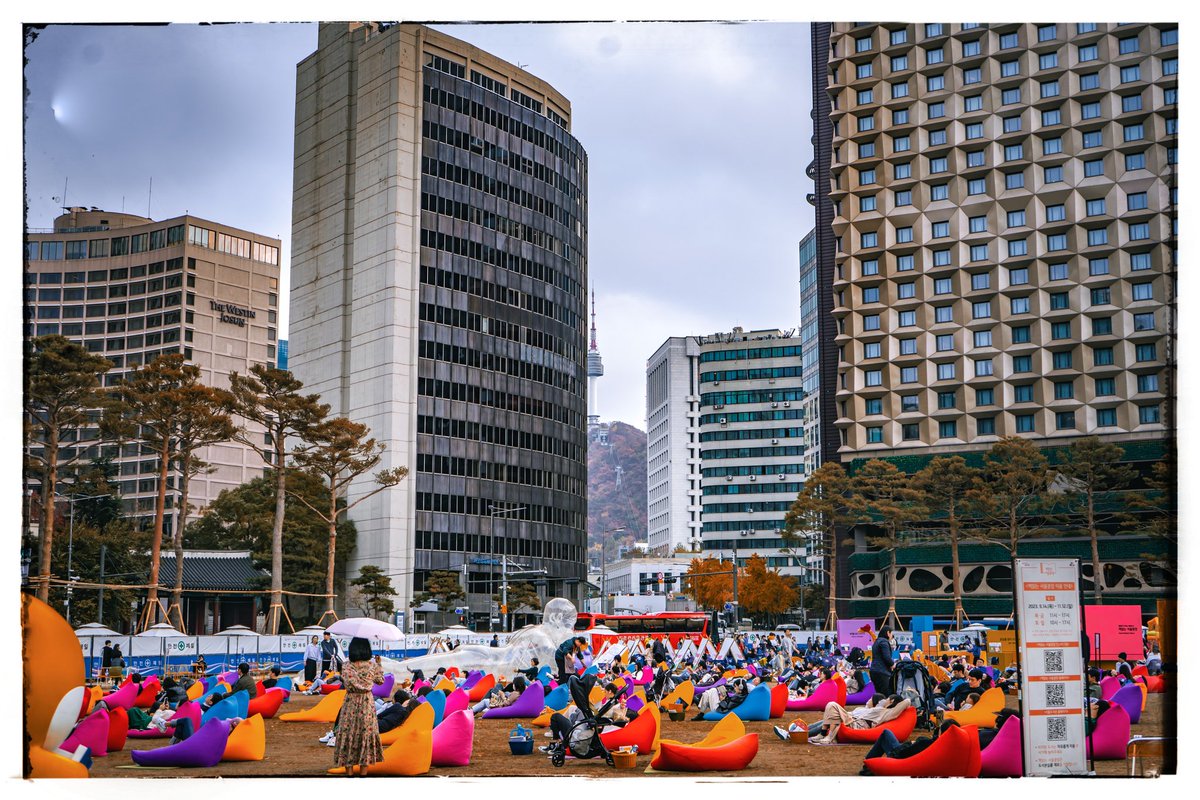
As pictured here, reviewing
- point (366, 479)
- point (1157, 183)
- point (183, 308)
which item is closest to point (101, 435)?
point (366, 479)

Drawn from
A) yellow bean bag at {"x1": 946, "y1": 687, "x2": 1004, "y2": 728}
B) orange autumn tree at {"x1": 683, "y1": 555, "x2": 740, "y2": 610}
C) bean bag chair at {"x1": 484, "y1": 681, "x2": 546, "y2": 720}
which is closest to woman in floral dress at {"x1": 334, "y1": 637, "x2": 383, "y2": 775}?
bean bag chair at {"x1": 484, "y1": 681, "x2": 546, "y2": 720}

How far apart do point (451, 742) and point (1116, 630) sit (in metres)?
23.4

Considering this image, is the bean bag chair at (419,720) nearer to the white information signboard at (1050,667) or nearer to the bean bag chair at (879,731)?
the bean bag chair at (879,731)

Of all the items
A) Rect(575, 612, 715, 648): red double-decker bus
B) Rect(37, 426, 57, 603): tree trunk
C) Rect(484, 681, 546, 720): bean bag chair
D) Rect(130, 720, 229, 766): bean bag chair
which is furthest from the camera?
Rect(575, 612, 715, 648): red double-decker bus

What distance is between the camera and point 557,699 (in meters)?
23.0

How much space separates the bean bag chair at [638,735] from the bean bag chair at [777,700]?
6.80 meters

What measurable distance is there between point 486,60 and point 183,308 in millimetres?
41200

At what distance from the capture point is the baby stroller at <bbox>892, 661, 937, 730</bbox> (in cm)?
1880

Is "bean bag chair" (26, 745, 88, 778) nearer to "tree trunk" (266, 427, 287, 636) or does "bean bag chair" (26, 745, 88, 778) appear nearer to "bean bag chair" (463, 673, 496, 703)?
"bean bag chair" (463, 673, 496, 703)

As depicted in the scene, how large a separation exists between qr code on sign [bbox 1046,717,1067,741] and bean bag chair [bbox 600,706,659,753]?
5652 millimetres

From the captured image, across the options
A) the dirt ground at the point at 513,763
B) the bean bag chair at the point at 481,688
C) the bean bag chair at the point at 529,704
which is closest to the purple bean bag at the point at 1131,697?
the dirt ground at the point at 513,763

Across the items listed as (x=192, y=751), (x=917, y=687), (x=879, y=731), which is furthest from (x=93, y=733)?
(x=917, y=687)
